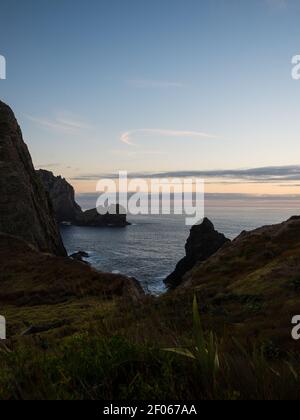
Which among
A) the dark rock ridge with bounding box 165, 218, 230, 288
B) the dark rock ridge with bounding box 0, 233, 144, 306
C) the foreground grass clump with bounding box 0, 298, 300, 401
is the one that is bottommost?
the dark rock ridge with bounding box 165, 218, 230, 288

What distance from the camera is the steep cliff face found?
2012 inches

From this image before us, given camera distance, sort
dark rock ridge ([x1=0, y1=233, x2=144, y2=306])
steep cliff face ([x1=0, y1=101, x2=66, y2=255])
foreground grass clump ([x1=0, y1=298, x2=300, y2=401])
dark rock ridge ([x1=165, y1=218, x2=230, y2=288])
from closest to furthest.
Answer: foreground grass clump ([x1=0, y1=298, x2=300, y2=401]), dark rock ridge ([x1=0, y1=233, x2=144, y2=306]), steep cliff face ([x1=0, y1=101, x2=66, y2=255]), dark rock ridge ([x1=165, y1=218, x2=230, y2=288])

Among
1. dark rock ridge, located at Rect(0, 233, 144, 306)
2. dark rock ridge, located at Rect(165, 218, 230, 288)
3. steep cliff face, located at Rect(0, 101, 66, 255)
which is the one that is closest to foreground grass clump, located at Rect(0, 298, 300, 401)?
dark rock ridge, located at Rect(0, 233, 144, 306)

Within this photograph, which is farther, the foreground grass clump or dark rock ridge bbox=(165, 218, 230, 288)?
dark rock ridge bbox=(165, 218, 230, 288)

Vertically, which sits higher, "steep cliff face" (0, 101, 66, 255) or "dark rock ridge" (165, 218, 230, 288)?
"steep cliff face" (0, 101, 66, 255)

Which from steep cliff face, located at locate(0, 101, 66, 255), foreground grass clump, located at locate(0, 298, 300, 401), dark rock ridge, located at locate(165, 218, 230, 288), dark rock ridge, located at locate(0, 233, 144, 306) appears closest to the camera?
foreground grass clump, located at locate(0, 298, 300, 401)

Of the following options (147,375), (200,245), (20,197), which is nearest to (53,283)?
(147,375)

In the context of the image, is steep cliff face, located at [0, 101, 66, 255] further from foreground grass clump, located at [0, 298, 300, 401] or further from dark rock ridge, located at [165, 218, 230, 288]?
foreground grass clump, located at [0, 298, 300, 401]

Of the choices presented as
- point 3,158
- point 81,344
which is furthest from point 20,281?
point 3,158

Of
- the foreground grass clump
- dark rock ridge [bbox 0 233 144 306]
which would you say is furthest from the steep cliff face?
the foreground grass clump

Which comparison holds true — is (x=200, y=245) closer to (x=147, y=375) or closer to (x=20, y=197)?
(x=20, y=197)

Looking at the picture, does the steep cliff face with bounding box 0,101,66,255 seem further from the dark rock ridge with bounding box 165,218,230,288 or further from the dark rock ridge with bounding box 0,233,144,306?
the dark rock ridge with bounding box 165,218,230,288

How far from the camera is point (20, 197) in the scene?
179 ft

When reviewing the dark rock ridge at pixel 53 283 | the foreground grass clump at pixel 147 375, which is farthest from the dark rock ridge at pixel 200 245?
the foreground grass clump at pixel 147 375
